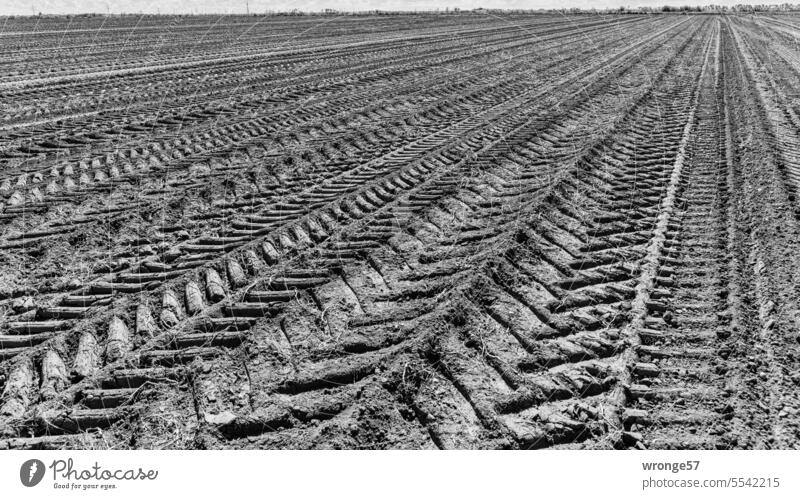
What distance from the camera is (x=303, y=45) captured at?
17.6 meters

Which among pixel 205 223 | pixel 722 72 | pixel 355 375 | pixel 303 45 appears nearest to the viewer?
pixel 355 375

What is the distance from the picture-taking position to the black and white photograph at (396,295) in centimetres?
267

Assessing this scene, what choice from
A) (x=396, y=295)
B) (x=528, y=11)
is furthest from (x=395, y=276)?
(x=528, y=11)

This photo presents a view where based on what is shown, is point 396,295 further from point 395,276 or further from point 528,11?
point 528,11

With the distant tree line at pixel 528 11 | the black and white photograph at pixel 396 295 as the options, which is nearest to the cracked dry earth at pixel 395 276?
the black and white photograph at pixel 396 295

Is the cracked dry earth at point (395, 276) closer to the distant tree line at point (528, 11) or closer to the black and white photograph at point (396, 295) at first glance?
the black and white photograph at point (396, 295)

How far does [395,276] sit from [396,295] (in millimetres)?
262

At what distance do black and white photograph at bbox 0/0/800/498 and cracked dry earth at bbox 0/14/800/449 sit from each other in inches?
0.7

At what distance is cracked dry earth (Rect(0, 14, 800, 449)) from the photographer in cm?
280

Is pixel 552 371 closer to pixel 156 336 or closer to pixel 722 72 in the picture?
pixel 156 336

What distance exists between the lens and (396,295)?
378 centimetres

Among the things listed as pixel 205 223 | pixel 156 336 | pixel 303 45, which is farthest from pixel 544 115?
pixel 303 45

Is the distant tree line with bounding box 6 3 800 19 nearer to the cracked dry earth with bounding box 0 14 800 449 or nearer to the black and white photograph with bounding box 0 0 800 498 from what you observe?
the cracked dry earth with bounding box 0 14 800 449
